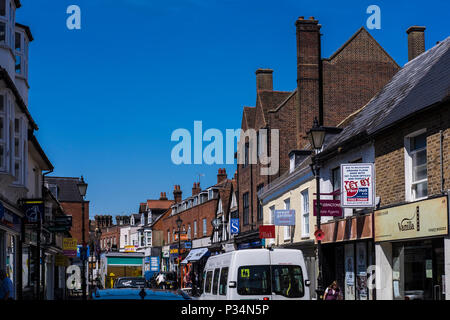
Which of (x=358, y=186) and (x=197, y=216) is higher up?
(x=358, y=186)

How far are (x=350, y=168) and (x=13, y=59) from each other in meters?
12.2

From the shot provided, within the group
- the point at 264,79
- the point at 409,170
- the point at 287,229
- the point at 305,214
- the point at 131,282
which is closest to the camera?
the point at 409,170

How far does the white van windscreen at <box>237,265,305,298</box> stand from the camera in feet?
48.6

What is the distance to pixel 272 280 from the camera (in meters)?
14.9

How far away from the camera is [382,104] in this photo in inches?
960

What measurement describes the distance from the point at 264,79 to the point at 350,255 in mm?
22904

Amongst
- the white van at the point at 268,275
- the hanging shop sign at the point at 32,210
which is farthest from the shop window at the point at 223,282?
the hanging shop sign at the point at 32,210

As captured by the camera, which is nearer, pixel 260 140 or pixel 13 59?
pixel 13 59

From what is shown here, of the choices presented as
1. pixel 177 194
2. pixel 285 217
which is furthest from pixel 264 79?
pixel 177 194

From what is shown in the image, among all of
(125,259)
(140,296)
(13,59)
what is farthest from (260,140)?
(140,296)

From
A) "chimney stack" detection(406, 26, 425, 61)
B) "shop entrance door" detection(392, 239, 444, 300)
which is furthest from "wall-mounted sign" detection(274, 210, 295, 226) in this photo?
"shop entrance door" detection(392, 239, 444, 300)

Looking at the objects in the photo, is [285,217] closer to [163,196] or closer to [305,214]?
[305,214]
